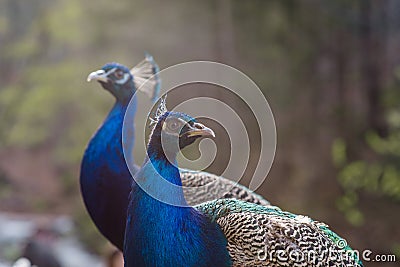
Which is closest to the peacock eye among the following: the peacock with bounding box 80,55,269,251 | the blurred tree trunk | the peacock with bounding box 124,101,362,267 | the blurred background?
the peacock with bounding box 80,55,269,251

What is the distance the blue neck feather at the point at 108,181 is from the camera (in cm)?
137

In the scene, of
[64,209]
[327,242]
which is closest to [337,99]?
[64,209]

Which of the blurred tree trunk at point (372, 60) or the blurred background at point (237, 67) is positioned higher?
the blurred tree trunk at point (372, 60)

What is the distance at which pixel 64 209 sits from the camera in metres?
4.02

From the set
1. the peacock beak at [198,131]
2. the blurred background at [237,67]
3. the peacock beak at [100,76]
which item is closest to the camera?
the peacock beak at [198,131]

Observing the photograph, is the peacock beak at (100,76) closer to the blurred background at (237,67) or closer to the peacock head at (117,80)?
the peacock head at (117,80)

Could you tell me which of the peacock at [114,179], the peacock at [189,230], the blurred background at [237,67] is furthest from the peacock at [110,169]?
the blurred background at [237,67]

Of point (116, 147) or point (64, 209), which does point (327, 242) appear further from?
point (64, 209)

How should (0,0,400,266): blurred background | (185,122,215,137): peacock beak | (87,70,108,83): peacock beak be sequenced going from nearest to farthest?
(185,122,215,137): peacock beak → (87,70,108,83): peacock beak → (0,0,400,266): blurred background

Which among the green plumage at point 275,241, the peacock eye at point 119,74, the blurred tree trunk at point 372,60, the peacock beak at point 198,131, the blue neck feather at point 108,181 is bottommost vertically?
the blue neck feather at point 108,181

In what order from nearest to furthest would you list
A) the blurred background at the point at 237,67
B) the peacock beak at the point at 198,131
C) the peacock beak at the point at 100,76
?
the peacock beak at the point at 198,131 < the peacock beak at the point at 100,76 < the blurred background at the point at 237,67

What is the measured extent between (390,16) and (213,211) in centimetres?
275

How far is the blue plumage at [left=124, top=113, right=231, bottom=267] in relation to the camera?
3.20 feet

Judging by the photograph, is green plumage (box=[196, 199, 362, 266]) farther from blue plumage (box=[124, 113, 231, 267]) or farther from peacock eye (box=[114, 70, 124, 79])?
peacock eye (box=[114, 70, 124, 79])
